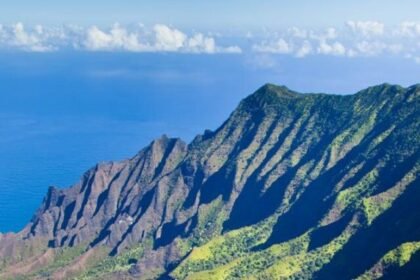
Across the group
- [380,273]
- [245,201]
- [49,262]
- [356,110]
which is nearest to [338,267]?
[380,273]

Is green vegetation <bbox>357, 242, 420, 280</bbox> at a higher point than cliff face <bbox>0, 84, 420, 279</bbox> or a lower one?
lower

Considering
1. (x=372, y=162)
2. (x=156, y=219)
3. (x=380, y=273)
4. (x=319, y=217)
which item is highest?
(x=156, y=219)

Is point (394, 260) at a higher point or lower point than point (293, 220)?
lower

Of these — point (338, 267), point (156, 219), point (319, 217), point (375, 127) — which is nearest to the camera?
point (338, 267)

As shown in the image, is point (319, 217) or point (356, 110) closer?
point (319, 217)

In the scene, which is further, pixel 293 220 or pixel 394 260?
pixel 293 220

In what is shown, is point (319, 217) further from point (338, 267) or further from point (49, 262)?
point (49, 262)

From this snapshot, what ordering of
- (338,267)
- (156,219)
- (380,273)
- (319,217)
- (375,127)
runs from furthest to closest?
(156,219)
(375,127)
(319,217)
(338,267)
(380,273)

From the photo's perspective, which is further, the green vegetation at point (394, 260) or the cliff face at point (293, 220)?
the cliff face at point (293, 220)

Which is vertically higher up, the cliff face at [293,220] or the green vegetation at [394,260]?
the cliff face at [293,220]

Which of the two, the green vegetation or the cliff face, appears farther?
the cliff face

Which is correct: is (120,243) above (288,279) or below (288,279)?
above
